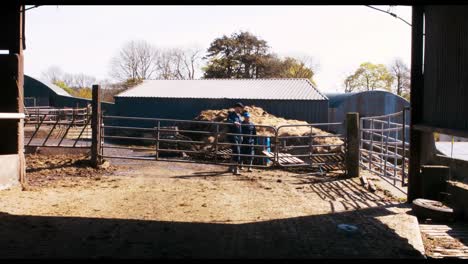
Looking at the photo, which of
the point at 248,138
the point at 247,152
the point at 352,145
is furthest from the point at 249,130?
the point at 352,145

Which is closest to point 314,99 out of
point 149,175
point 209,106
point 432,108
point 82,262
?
point 209,106

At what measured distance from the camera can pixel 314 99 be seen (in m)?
28.4

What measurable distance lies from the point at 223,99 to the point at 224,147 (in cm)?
1138

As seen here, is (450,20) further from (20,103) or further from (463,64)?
(20,103)

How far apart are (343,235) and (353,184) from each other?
5215 mm

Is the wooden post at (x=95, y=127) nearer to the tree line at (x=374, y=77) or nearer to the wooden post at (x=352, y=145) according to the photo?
the wooden post at (x=352, y=145)

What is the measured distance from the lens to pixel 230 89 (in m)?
31.5

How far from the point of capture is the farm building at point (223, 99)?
2844 cm

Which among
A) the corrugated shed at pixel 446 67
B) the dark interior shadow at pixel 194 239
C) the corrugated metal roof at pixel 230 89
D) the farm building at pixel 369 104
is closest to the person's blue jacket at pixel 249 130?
the corrugated shed at pixel 446 67

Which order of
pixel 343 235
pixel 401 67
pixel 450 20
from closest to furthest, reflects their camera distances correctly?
1. pixel 343 235
2. pixel 450 20
3. pixel 401 67

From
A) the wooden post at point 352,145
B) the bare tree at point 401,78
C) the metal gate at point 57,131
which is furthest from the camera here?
the bare tree at point 401,78

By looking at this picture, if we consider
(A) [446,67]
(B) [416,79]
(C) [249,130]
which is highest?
(A) [446,67]

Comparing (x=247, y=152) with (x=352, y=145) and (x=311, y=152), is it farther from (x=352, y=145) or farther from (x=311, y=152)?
(x=352, y=145)

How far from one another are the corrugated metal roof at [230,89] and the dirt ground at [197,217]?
55.1ft
